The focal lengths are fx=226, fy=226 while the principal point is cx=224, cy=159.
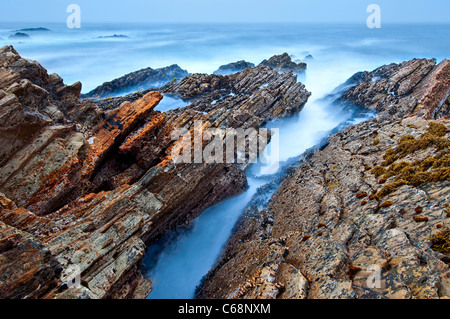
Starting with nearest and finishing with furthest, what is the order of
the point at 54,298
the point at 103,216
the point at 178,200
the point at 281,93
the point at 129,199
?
the point at 54,298 < the point at 103,216 < the point at 129,199 < the point at 178,200 < the point at 281,93

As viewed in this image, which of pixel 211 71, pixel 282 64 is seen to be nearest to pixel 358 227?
pixel 282 64

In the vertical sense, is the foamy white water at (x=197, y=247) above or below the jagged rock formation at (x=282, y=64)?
below

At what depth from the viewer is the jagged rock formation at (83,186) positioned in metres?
13.1

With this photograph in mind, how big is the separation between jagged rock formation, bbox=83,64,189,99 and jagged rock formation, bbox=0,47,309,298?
42.0 meters

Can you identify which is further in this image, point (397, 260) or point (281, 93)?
point (281, 93)

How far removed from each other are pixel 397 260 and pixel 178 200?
730 inches

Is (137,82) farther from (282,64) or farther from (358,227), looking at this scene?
(358,227)

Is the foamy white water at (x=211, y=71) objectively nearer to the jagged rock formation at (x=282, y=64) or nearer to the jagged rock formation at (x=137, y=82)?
the jagged rock formation at (x=282, y=64)

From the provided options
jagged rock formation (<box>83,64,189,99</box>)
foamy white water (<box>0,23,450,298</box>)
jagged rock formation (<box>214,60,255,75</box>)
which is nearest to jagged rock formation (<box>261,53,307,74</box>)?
foamy white water (<box>0,23,450,298</box>)

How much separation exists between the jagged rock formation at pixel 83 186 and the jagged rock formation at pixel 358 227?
813 cm

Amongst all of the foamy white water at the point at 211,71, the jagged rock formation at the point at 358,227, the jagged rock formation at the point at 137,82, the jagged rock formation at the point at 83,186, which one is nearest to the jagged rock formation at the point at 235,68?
the jagged rock formation at the point at 137,82
